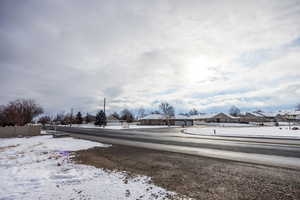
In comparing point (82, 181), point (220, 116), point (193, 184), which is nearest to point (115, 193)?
point (82, 181)

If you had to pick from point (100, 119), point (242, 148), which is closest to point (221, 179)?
point (242, 148)

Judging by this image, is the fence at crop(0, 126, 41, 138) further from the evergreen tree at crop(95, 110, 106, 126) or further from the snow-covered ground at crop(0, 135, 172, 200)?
the evergreen tree at crop(95, 110, 106, 126)

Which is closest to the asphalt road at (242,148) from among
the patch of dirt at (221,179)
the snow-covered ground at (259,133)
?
the patch of dirt at (221,179)

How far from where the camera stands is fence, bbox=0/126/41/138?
2339 centimetres

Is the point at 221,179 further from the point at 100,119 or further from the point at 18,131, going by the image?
the point at 100,119

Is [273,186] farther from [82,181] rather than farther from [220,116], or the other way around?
[220,116]

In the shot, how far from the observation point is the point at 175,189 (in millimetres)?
4469

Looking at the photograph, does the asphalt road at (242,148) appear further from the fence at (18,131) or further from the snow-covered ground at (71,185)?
the fence at (18,131)

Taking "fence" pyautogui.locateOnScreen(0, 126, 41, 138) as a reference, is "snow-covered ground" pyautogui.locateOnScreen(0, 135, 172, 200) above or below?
above

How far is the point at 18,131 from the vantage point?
973 inches

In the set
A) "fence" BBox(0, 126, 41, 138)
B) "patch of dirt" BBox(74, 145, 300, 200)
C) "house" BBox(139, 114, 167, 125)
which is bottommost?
"house" BBox(139, 114, 167, 125)

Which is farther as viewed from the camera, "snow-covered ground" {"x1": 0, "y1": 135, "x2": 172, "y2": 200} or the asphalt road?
the asphalt road

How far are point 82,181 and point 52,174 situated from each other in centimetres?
151

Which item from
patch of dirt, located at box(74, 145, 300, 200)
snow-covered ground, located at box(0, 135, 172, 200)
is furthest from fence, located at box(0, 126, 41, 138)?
patch of dirt, located at box(74, 145, 300, 200)
